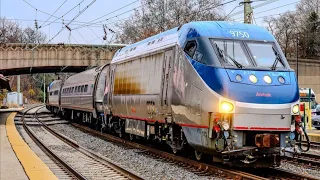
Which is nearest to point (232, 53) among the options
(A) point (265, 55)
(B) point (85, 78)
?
(A) point (265, 55)

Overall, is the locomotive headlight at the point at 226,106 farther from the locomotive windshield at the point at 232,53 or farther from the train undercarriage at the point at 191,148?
the locomotive windshield at the point at 232,53

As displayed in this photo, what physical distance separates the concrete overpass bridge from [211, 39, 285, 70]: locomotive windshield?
36768 millimetres

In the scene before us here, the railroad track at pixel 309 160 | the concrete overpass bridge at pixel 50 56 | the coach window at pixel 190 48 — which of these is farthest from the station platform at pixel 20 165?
the concrete overpass bridge at pixel 50 56

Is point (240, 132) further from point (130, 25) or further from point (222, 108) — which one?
point (130, 25)

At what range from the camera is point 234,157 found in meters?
10.6

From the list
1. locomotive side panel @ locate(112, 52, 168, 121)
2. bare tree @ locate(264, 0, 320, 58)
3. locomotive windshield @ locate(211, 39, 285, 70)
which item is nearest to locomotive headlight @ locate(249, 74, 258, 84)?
locomotive windshield @ locate(211, 39, 285, 70)

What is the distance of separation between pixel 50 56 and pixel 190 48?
39.7m

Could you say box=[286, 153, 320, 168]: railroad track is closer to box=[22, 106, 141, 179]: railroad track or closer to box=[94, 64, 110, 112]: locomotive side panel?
box=[22, 106, 141, 179]: railroad track

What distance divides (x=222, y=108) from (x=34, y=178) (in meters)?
4.17

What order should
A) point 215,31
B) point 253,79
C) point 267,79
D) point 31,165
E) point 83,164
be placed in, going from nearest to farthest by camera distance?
point 253,79 < point 267,79 < point 215,31 < point 31,165 < point 83,164

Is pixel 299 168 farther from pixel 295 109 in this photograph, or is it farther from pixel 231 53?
pixel 231 53

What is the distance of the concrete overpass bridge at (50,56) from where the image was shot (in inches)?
1896

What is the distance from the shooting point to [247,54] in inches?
440

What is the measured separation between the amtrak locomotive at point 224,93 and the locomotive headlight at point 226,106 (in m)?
0.02
